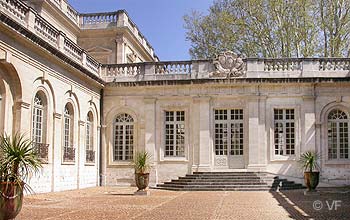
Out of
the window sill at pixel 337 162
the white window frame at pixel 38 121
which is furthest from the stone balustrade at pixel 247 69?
the white window frame at pixel 38 121

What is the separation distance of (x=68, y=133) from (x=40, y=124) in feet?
7.20

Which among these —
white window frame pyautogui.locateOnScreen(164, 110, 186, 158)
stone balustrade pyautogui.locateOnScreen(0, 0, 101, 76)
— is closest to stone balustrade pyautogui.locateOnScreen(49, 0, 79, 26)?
stone balustrade pyautogui.locateOnScreen(0, 0, 101, 76)

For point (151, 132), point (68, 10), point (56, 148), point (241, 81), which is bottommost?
point (56, 148)

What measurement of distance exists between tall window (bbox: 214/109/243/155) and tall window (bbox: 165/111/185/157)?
4.38 feet

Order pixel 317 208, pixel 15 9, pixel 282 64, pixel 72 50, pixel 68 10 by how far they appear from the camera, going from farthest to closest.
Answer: pixel 68 10
pixel 282 64
pixel 72 50
pixel 15 9
pixel 317 208

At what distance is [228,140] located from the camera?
65.2ft

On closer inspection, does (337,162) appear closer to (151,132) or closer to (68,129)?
(151,132)

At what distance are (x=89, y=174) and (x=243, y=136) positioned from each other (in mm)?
6110

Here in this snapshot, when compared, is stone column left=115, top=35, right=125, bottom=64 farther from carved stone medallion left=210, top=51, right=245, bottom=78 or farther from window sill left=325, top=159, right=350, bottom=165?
window sill left=325, top=159, right=350, bottom=165

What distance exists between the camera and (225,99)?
65.2ft

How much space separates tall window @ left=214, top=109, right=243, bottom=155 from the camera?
19.9 m

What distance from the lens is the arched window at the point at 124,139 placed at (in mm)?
20500

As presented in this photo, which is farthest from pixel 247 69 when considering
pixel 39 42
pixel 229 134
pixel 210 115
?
pixel 39 42

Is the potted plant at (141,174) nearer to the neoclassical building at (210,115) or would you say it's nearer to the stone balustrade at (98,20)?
the neoclassical building at (210,115)
